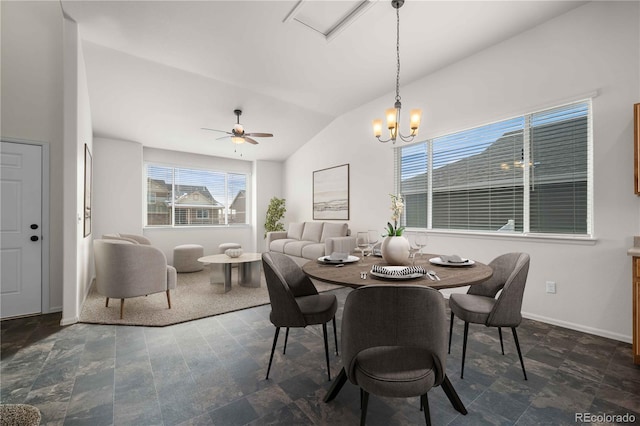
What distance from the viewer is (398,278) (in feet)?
4.79

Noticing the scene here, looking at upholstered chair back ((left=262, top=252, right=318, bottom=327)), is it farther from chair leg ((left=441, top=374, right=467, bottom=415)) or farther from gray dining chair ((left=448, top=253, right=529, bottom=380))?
gray dining chair ((left=448, top=253, right=529, bottom=380))

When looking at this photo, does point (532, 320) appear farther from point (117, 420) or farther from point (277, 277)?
point (117, 420)

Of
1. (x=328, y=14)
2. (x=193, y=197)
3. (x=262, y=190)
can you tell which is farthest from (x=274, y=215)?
(x=328, y=14)

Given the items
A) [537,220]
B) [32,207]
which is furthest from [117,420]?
[537,220]

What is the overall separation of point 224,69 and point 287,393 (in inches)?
153

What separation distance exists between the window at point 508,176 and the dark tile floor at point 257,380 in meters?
1.19

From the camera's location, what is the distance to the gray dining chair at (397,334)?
3.65 ft

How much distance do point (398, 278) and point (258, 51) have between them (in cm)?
321

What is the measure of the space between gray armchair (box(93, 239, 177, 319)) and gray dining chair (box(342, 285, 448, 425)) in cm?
277

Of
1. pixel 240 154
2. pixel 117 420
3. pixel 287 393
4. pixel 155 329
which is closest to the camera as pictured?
pixel 117 420

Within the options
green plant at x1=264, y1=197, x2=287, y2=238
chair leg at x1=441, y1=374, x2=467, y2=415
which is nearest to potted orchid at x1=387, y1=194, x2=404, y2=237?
chair leg at x1=441, y1=374, x2=467, y2=415

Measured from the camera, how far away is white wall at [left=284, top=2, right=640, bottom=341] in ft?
7.88

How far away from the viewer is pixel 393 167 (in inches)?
172

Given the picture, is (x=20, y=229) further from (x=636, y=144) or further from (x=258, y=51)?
(x=636, y=144)
